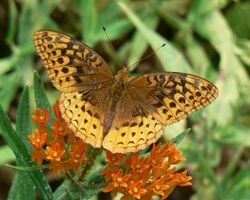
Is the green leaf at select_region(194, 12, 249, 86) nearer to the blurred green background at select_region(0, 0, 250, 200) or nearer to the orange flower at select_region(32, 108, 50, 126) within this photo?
the blurred green background at select_region(0, 0, 250, 200)

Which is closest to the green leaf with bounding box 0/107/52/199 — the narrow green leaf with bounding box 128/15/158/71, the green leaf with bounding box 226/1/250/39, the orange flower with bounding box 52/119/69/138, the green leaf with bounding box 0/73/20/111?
the orange flower with bounding box 52/119/69/138

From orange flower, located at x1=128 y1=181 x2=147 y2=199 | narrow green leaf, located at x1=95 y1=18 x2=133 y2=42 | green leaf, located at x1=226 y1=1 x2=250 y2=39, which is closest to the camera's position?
orange flower, located at x1=128 y1=181 x2=147 y2=199

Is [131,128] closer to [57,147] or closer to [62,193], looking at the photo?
[57,147]

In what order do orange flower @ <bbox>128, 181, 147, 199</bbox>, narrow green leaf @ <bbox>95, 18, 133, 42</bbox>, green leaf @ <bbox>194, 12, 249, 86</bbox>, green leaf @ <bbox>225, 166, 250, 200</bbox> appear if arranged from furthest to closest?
green leaf @ <bbox>194, 12, 249, 86</bbox> < narrow green leaf @ <bbox>95, 18, 133, 42</bbox> < green leaf @ <bbox>225, 166, 250, 200</bbox> < orange flower @ <bbox>128, 181, 147, 199</bbox>

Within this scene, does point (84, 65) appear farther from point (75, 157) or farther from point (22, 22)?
point (22, 22)

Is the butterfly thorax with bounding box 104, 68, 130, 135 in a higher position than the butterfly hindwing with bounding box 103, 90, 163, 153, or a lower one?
higher

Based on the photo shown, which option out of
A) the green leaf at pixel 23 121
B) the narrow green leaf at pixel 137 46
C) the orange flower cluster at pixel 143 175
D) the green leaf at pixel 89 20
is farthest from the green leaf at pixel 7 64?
the orange flower cluster at pixel 143 175

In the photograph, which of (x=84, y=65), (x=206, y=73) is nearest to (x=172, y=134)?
(x=206, y=73)

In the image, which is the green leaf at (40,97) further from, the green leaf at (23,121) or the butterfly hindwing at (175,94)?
the butterfly hindwing at (175,94)
